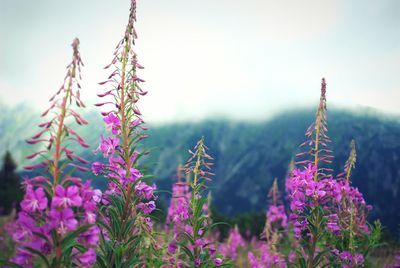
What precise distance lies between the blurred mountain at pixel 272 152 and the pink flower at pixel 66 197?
2503 cm

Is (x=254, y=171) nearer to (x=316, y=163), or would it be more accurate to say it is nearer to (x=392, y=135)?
(x=392, y=135)

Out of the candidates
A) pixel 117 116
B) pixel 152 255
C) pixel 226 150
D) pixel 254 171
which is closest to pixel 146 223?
pixel 152 255

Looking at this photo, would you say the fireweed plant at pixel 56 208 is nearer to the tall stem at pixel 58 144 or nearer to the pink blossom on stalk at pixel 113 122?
the tall stem at pixel 58 144

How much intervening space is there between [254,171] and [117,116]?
79284 millimetres

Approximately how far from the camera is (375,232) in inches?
196

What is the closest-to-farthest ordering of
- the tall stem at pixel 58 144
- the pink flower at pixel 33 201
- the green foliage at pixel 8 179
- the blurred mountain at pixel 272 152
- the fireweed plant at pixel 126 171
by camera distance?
the pink flower at pixel 33 201
the tall stem at pixel 58 144
the fireweed plant at pixel 126 171
the green foliage at pixel 8 179
the blurred mountain at pixel 272 152

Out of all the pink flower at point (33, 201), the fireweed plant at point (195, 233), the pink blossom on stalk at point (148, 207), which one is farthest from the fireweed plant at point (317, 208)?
the pink flower at point (33, 201)

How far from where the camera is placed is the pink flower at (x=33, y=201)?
209 cm

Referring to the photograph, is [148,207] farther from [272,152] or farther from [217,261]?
[272,152]

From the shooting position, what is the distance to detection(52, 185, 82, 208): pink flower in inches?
83.0

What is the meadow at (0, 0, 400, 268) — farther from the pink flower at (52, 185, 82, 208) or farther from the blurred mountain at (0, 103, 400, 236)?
the blurred mountain at (0, 103, 400, 236)

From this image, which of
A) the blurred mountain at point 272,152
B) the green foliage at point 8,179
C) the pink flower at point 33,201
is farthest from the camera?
the blurred mountain at point 272,152

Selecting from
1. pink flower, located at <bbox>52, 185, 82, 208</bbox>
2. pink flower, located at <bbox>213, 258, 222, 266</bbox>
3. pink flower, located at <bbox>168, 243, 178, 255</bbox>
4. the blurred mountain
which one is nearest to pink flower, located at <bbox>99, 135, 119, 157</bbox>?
pink flower, located at <bbox>52, 185, 82, 208</bbox>

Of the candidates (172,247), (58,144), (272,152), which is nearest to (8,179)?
(172,247)
